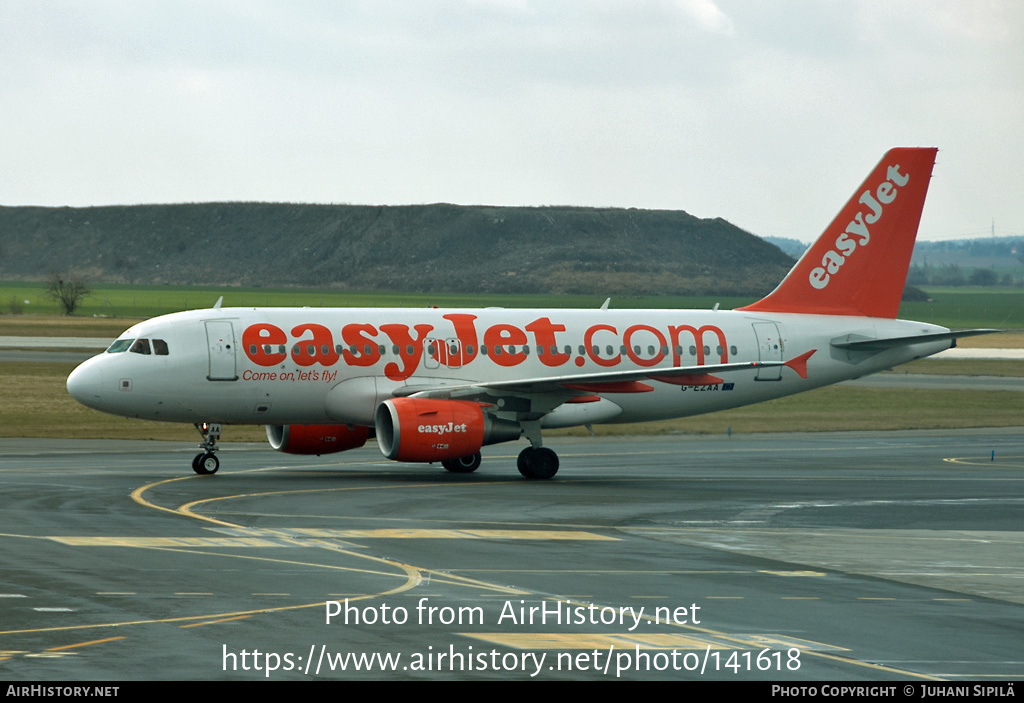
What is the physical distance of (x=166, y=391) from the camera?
122 feet

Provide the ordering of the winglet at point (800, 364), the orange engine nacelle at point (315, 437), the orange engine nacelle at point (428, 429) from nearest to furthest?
the orange engine nacelle at point (428, 429)
the orange engine nacelle at point (315, 437)
the winglet at point (800, 364)

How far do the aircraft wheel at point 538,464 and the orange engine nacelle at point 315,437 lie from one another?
479 cm

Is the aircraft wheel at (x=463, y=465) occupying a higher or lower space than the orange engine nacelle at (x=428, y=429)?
lower

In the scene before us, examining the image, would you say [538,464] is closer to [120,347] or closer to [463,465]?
[463,465]

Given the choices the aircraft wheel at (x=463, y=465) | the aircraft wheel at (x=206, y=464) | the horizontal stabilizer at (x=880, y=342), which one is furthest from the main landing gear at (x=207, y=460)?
the horizontal stabilizer at (x=880, y=342)

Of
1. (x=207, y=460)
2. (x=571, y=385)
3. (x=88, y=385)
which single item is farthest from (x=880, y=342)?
(x=88, y=385)

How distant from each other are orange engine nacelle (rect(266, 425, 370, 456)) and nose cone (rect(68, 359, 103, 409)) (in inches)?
199

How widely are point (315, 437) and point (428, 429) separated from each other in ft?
18.5

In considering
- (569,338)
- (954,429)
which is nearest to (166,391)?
(569,338)

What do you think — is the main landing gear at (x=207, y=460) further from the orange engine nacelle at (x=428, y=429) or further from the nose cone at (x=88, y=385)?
the orange engine nacelle at (x=428, y=429)

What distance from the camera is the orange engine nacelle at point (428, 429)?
3528cm

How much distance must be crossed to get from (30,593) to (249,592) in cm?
291

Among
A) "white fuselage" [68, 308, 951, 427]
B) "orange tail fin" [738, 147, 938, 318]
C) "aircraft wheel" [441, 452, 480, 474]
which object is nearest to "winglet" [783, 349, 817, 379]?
"white fuselage" [68, 308, 951, 427]
